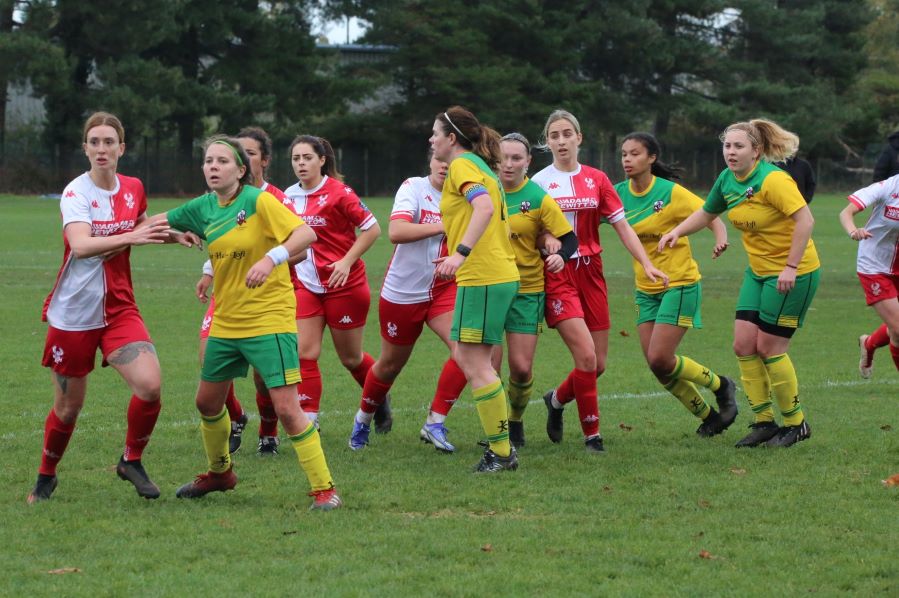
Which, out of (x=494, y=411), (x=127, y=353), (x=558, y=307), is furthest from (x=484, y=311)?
(x=127, y=353)

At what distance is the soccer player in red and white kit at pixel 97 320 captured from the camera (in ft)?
21.2

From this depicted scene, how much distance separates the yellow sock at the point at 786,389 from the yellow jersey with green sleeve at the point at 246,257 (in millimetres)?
3199

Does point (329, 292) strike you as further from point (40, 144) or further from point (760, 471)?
point (40, 144)

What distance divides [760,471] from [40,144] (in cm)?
4456

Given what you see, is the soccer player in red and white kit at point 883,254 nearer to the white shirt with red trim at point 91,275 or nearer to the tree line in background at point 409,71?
the white shirt with red trim at point 91,275

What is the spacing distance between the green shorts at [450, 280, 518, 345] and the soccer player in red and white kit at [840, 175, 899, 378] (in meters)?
2.92

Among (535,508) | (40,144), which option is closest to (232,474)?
(535,508)

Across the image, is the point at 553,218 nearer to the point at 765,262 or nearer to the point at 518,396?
the point at 518,396

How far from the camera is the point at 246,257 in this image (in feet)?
20.9

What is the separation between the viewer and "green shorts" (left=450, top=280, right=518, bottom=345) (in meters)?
7.09

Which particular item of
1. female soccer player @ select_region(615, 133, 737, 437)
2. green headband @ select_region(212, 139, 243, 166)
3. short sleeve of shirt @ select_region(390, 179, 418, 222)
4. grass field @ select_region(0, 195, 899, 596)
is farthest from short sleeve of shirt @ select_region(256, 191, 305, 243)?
female soccer player @ select_region(615, 133, 737, 437)

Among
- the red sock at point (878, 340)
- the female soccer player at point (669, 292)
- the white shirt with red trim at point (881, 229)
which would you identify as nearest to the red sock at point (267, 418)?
the female soccer player at point (669, 292)

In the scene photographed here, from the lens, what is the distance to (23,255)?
2288 cm

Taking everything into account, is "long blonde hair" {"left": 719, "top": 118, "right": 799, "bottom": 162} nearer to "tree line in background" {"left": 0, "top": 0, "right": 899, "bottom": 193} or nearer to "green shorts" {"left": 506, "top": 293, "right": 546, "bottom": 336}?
"green shorts" {"left": 506, "top": 293, "right": 546, "bottom": 336}
